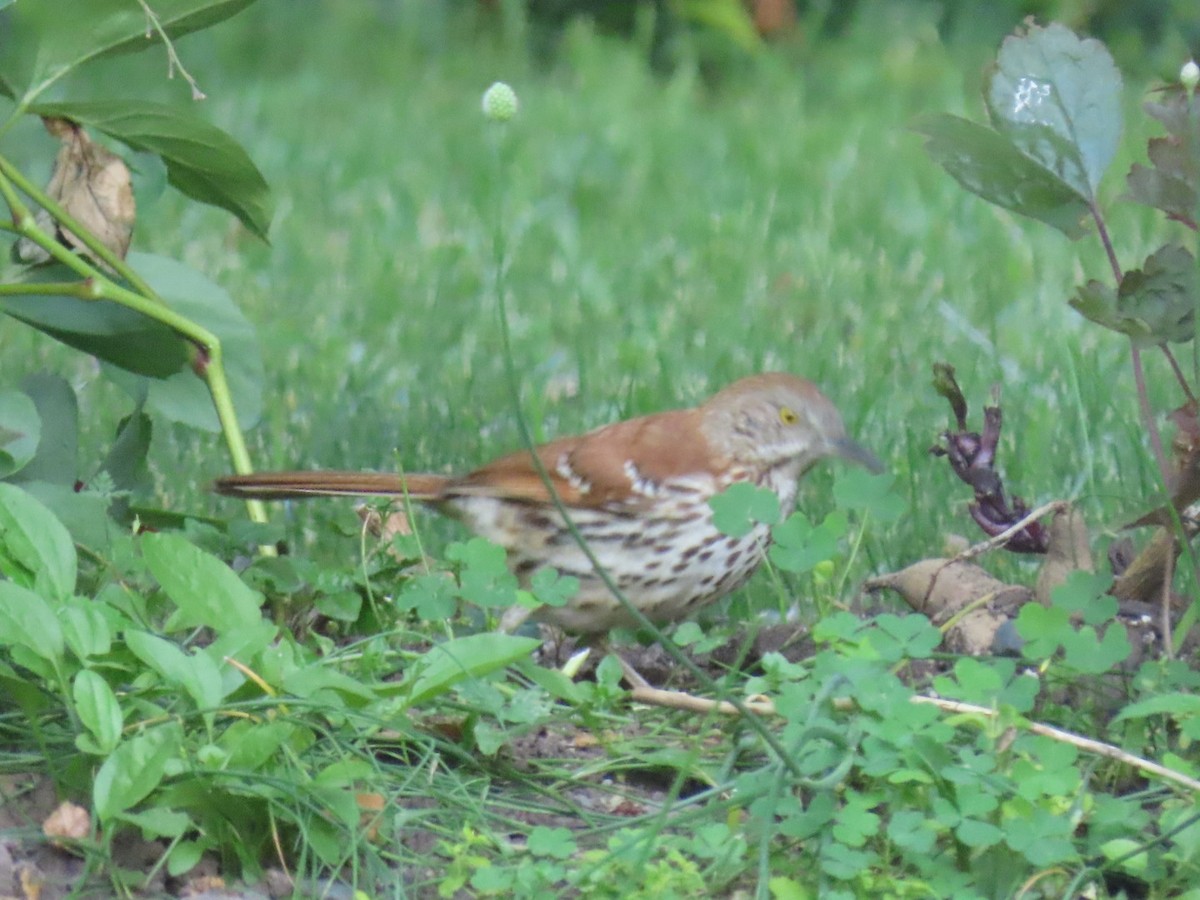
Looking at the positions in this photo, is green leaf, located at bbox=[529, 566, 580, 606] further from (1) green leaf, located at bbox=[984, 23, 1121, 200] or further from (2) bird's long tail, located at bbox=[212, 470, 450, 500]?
(1) green leaf, located at bbox=[984, 23, 1121, 200]

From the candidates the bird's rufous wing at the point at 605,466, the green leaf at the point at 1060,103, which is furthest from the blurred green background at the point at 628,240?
the bird's rufous wing at the point at 605,466

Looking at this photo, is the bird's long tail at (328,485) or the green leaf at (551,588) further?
the bird's long tail at (328,485)

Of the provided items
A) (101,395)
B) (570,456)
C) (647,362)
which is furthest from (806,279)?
(570,456)

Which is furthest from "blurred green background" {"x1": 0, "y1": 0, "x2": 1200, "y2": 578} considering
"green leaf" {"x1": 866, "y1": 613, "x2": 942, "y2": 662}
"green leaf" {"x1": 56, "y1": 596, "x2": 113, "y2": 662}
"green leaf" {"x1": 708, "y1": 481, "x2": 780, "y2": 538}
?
"green leaf" {"x1": 56, "y1": 596, "x2": 113, "y2": 662}

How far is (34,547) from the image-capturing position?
2.43 metres

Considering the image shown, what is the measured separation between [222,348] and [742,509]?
3.73 ft

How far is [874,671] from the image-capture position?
2238 millimetres

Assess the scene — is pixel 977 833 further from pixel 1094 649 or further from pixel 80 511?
pixel 80 511

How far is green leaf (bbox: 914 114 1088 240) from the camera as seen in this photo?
249 centimetres

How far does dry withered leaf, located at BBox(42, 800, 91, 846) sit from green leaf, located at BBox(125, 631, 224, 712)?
0.19 meters

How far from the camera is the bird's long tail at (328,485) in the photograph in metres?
3.27

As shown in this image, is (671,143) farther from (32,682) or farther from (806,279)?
(32,682)

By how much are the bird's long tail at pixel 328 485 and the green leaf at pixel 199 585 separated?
756mm

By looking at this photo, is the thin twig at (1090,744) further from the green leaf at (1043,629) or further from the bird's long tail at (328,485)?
the bird's long tail at (328,485)
